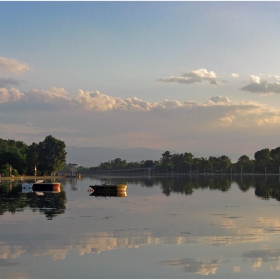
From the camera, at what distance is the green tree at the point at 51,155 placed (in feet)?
611

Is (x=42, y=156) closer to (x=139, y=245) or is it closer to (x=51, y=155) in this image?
(x=51, y=155)

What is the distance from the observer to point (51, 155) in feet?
624

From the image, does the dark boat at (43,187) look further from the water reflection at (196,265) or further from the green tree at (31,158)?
the green tree at (31,158)

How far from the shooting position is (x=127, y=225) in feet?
107

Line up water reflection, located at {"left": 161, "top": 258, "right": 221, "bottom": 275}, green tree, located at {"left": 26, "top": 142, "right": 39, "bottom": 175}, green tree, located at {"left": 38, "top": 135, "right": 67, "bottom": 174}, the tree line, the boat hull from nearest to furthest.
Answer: water reflection, located at {"left": 161, "top": 258, "right": 221, "bottom": 275} → the boat hull → the tree line → green tree, located at {"left": 26, "top": 142, "right": 39, "bottom": 175} → green tree, located at {"left": 38, "top": 135, "right": 67, "bottom": 174}

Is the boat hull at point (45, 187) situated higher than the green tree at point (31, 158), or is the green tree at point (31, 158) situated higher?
the green tree at point (31, 158)

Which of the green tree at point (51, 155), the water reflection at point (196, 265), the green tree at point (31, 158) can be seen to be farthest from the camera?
the green tree at point (51, 155)

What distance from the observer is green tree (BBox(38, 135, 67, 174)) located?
611ft

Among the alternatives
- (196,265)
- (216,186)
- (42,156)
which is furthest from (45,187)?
(42,156)

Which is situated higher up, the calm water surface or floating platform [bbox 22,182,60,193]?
floating platform [bbox 22,182,60,193]

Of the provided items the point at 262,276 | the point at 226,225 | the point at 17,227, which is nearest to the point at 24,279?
the point at 262,276

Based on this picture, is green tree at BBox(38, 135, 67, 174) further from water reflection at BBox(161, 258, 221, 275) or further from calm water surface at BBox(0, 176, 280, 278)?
water reflection at BBox(161, 258, 221, 275)

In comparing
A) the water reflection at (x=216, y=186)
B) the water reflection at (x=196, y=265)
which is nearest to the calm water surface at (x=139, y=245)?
the water reflection at (x=196, y=265)

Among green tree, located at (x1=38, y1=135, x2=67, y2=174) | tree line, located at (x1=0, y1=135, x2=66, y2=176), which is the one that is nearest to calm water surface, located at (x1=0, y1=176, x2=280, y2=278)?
tree line, located at (x1=0, y1=135, x2=66, y2=176)
